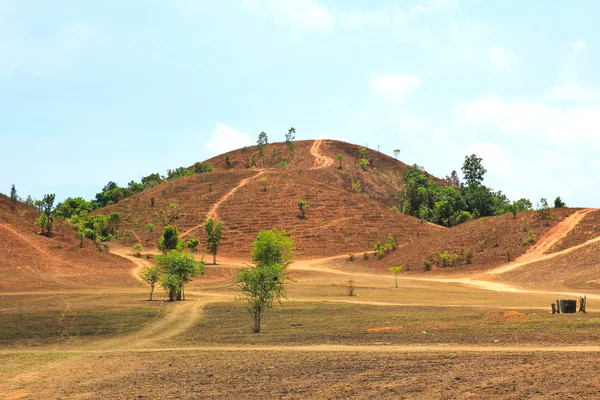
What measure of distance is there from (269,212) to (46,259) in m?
55.9

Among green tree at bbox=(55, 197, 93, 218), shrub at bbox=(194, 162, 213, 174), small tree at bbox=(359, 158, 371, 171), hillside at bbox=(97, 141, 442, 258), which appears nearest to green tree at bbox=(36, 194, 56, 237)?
hillside at bbox=(97, 141, 442, 258)

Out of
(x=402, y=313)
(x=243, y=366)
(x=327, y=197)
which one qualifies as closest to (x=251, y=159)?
(x=327, y=197)

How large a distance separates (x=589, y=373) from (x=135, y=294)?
149 ft

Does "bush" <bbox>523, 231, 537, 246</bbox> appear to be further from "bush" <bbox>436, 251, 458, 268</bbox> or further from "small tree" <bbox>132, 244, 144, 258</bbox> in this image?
"small tree" <bbox>132, 244, 144, 258</bbox>

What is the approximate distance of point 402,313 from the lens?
3619cm

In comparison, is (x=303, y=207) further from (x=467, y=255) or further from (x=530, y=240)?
(x=530, y=240)

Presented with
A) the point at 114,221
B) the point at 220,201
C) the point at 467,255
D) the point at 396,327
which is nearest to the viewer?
the point at 396,327

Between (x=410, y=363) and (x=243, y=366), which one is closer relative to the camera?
(x=410, y=363)

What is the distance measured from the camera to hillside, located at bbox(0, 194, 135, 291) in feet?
222

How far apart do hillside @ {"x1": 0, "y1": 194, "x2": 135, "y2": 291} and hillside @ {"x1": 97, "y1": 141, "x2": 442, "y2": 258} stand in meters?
25.9

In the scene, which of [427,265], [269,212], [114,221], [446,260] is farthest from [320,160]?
[427,265]

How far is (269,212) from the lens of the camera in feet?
417

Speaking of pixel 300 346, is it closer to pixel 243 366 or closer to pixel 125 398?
pixel 243 366

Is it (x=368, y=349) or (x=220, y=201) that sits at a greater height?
(x=220, y=201)
